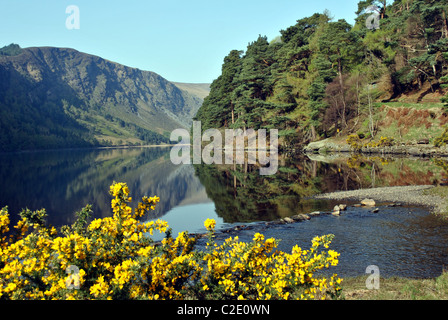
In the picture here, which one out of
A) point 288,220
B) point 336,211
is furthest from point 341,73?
point 288,220

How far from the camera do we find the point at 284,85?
256 feet

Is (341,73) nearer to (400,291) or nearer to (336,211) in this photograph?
(336,211)

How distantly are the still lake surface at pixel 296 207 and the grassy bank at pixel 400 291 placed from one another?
1947 mm

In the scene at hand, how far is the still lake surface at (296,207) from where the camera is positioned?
1426 centimetres

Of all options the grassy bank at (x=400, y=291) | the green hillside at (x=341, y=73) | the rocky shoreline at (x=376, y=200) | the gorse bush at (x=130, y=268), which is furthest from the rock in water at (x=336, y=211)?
the green hillside at (x=341, y=73)

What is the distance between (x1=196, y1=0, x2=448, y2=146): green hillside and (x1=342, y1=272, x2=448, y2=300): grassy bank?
203 feet

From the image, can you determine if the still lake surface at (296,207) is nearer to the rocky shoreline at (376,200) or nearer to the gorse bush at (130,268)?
the rocky shoreline at (376,200)

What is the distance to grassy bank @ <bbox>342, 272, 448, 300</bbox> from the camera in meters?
8.22

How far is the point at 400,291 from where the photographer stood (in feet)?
29.3

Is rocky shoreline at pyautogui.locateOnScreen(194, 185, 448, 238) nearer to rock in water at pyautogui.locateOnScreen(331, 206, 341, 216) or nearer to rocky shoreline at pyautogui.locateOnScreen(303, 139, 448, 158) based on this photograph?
rock in water at pyautogui.locateOnScreen(331, 206, 341, 216)

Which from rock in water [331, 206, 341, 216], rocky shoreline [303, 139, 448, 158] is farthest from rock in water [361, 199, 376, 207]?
rocky shoreline [303, 139, 448, 158]

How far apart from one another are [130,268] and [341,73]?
3171 inches
